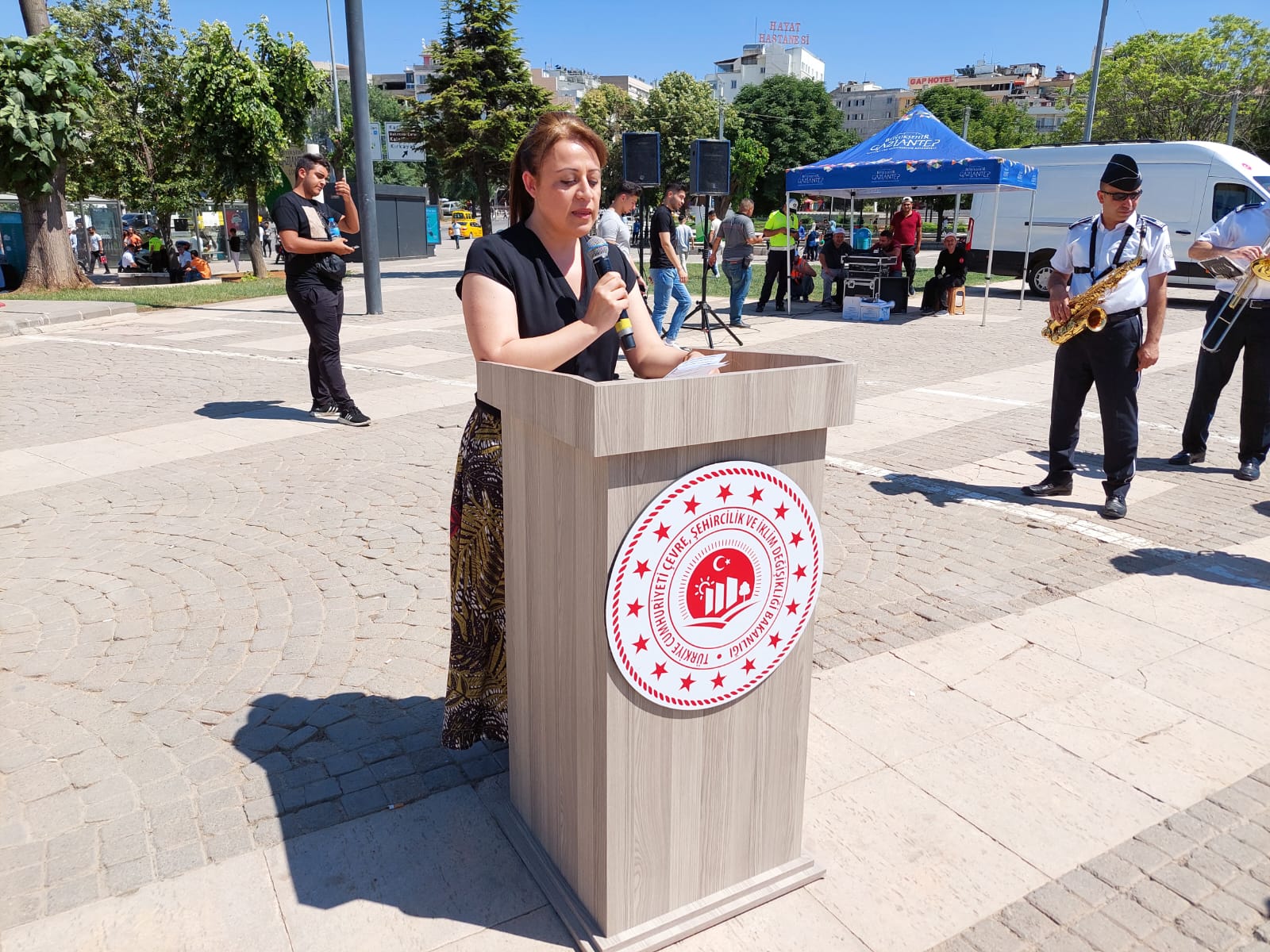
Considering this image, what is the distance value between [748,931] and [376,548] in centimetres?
326

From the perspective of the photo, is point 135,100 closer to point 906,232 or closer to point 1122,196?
point 906,232

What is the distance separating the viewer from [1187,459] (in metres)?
6.74

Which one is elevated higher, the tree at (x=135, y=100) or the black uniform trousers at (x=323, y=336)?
the tree at (x=135, y=100)

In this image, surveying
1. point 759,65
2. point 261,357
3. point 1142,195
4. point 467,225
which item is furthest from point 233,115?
point 759,65

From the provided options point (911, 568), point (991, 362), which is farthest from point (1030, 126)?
point (911, 568)

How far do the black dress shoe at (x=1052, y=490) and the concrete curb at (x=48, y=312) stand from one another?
13747 mm

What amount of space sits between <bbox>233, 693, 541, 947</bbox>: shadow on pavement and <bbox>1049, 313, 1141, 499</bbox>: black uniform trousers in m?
4.22

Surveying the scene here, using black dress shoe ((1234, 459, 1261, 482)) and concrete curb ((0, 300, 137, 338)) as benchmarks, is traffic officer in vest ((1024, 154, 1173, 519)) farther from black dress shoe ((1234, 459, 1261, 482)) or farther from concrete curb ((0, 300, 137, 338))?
concrete curb ((0, 300, 137, 338))

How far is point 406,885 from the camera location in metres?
2.44

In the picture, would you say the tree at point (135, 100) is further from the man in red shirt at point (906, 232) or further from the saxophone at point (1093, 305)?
the saxophone at point (1093, 305)

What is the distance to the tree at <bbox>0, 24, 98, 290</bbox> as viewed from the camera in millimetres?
16641

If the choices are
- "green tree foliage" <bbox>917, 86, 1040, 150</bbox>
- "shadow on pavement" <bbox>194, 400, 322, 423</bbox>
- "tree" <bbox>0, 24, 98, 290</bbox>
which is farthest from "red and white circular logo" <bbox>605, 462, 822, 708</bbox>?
"green tree foliage" <bbox>917, 86, 1040, 150</bbox>

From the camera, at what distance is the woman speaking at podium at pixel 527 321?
231 cm

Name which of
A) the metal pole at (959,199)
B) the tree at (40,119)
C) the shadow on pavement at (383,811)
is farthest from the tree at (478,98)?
the shadow on pavement at (383,811)
